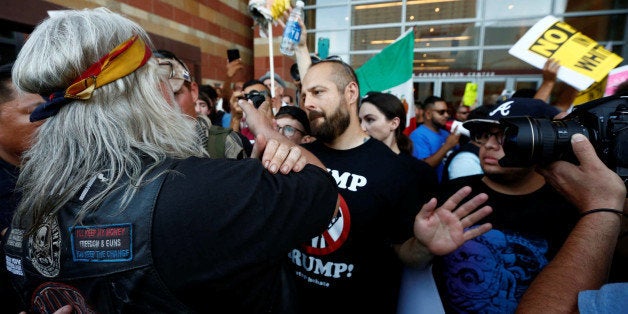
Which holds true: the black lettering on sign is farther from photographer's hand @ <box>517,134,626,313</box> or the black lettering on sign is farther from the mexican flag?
photographer's hand @ <box>517,134,626,313</box>

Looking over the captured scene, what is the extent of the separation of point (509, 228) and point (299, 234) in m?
1.15

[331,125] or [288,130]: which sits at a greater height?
[331,125]

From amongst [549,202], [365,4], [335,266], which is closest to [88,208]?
[335,266]

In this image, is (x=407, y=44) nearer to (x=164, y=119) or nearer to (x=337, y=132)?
(x=337, y=132)

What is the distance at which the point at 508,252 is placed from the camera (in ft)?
4.68

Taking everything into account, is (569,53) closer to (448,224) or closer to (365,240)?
(448,224)

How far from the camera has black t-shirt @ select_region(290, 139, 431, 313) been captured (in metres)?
1.59

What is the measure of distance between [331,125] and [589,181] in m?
1.26

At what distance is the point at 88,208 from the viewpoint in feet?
2.47

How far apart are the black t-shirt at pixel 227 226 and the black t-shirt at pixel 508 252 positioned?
1011 mm

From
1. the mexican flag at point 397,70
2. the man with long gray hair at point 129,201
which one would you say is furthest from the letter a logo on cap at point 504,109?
the mexican flag at point 397,70

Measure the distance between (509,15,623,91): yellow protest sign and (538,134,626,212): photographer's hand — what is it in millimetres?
1654

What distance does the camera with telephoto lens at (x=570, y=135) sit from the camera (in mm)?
931

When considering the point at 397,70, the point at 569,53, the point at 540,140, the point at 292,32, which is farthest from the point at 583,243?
the point at 397,70
